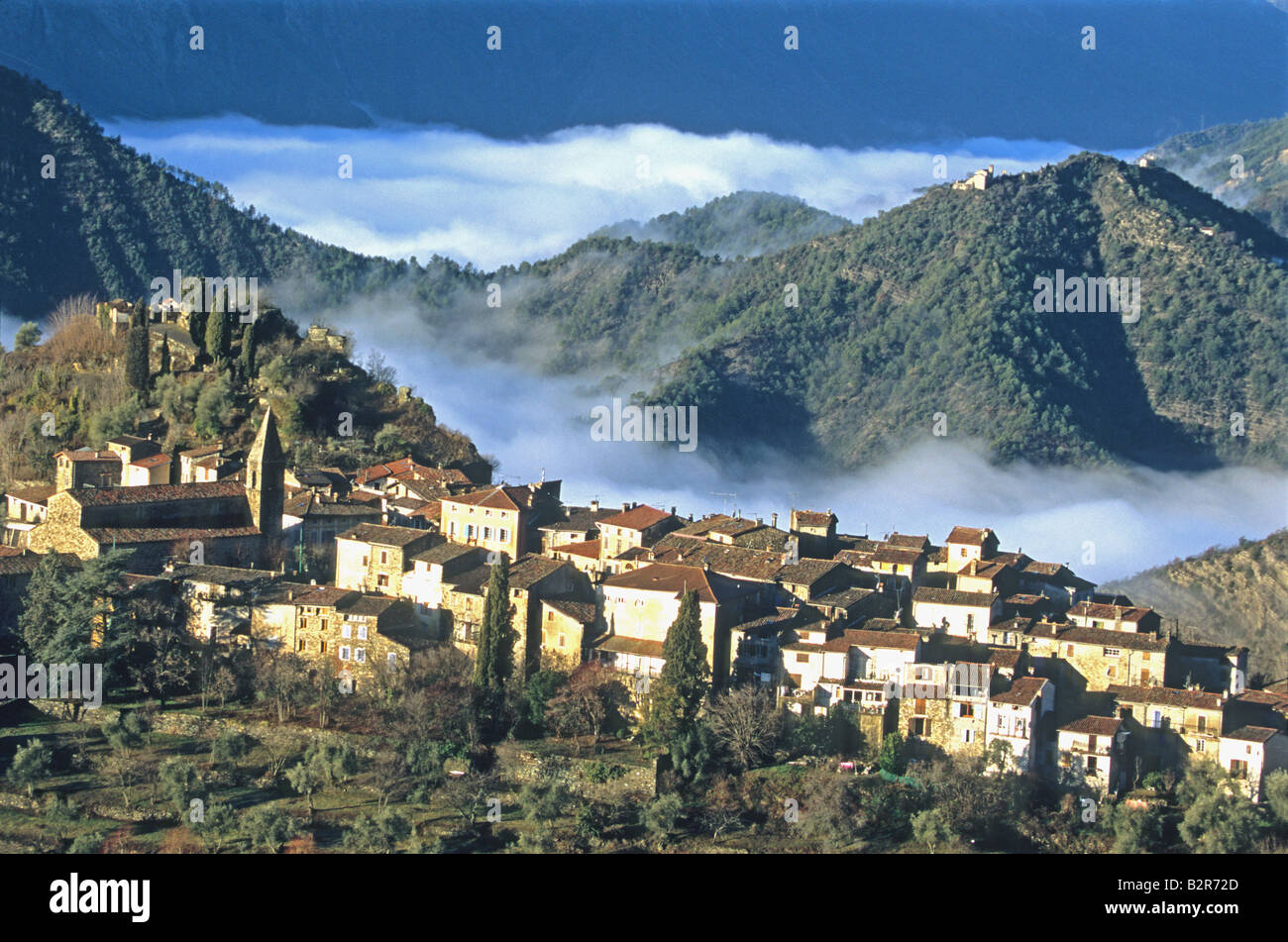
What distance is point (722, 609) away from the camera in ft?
106

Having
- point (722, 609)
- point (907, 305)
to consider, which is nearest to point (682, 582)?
point (722, 609)

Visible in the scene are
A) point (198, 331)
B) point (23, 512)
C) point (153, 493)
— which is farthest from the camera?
point (198, 331)

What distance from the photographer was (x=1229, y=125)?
185 m

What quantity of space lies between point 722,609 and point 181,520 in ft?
41.5

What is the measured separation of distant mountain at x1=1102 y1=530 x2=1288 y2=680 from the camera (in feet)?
146

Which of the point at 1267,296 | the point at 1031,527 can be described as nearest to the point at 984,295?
the point at 1267,296

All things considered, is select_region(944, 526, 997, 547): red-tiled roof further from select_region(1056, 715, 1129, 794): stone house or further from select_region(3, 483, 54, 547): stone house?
select_region(3, 483, 54, 547): stone house

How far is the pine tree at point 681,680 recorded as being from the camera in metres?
30.6

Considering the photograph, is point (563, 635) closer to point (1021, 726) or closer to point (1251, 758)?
point (1021, 726)

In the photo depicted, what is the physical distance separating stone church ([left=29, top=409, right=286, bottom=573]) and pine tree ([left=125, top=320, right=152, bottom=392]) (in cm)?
1235

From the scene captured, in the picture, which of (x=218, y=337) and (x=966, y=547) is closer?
(x=966, y=547)

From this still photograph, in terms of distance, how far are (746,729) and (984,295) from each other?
6807 cm

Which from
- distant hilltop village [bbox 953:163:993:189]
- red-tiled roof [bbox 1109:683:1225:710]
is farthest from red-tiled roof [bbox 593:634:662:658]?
distant hilltop village [bbox 953:163:993:189]
